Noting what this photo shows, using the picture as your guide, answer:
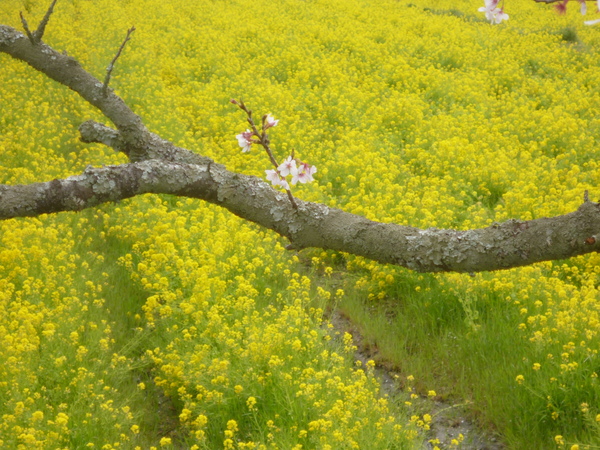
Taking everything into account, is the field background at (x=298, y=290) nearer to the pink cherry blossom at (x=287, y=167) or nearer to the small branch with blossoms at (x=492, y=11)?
the pink cherry blossom at (x=287, y=167)

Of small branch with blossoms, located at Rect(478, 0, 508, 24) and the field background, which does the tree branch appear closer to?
the field background

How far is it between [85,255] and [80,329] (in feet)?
3.94

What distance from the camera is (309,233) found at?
7.20 ft

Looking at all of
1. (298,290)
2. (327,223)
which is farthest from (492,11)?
(298,290)

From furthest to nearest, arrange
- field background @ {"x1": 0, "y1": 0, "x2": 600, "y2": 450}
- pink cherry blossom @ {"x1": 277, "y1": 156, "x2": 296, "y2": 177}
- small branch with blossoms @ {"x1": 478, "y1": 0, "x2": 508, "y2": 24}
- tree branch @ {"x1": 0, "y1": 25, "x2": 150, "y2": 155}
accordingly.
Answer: tree branch @ {"x1": 0, "y1": 25, "x2": 150, "y2": 155} < field background @ {"x1": 0, "y1": 0, "x2": 600, "y2": 450} < pink cherry blossom @ {"x1": 277, "y1": 156, "x2": 296, "y2": 177} < small branch with blossoms @ {"x1": 478, "y1": 0, "x2": 508, "y2": 24}

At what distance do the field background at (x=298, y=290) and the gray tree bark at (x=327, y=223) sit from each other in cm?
128

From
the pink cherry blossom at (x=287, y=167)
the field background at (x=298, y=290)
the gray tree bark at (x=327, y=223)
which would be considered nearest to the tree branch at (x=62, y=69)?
the gray tree bark at (x=327, y=223)

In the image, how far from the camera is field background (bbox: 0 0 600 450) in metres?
3.25

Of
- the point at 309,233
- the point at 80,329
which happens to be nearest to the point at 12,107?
the point at 80,329

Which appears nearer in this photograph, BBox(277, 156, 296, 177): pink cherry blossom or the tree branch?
BBox(277, 156, 296, 177): pink cherry blossom

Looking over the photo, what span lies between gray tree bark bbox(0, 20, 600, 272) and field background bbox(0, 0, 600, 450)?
1.28 metres

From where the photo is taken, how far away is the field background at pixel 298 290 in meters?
3.25

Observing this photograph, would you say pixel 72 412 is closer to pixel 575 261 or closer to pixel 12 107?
pixel 575 261

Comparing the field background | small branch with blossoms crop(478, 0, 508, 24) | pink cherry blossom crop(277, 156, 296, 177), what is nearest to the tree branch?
the field background
